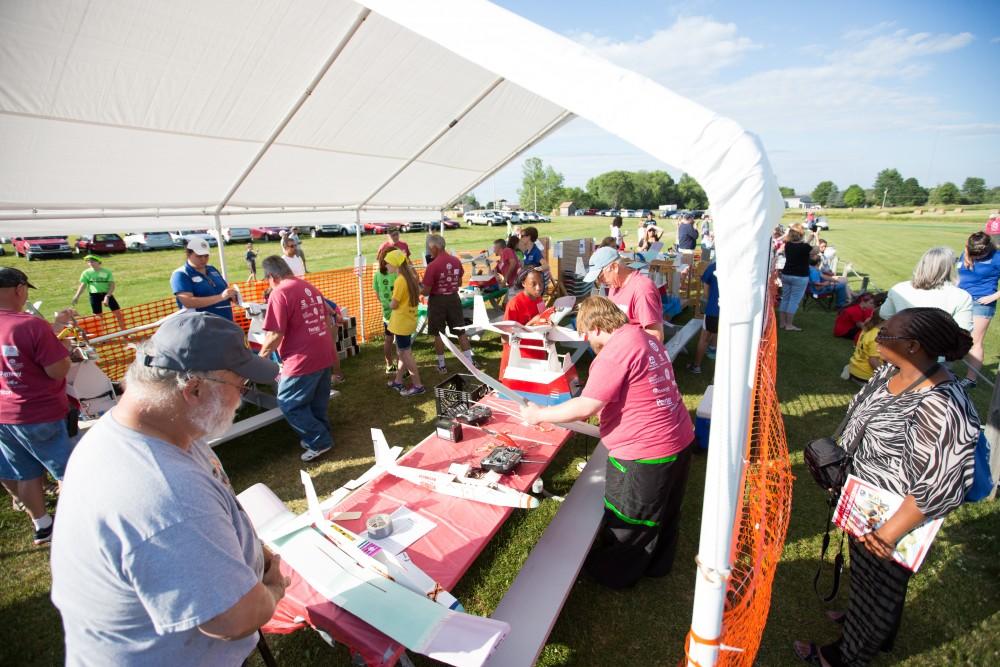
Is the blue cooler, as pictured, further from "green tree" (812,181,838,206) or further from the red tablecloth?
"green tree" (812,181,838,206)

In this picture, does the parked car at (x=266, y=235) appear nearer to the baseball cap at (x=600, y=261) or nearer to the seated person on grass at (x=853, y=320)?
the baseball cap at (x=600, y=261)

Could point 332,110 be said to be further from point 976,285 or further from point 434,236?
point 976,285

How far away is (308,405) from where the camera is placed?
14.0ft

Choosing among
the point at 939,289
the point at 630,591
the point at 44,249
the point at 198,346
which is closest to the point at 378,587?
the point at 198,346

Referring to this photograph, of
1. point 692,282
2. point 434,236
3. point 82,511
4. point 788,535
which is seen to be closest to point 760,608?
Answer: point 788,535

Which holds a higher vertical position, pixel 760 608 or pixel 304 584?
pixel 304 584

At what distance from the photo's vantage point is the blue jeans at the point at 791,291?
7926 mm

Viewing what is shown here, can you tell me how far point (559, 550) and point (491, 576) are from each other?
2.43 ft

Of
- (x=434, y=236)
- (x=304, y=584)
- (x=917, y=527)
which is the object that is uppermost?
(x=434, y=236)

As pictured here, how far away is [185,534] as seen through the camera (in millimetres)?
1101

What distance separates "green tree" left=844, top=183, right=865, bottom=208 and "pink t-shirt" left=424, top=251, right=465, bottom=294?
12946 centimetres

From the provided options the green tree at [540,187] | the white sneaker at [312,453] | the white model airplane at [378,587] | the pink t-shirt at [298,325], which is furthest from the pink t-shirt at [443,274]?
the green tree at [540,187]

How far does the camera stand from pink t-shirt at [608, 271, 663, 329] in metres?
3.92

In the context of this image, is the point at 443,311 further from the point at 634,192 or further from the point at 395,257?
the point at 634,192
